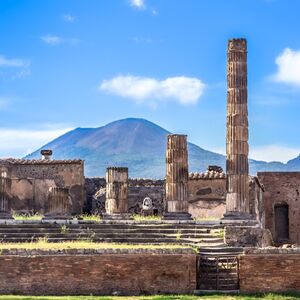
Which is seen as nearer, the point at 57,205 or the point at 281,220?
the point at 57,205

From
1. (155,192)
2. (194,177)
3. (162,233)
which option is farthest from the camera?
(155,192)

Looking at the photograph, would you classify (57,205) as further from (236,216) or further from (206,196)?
(206,196)

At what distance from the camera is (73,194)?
129ft

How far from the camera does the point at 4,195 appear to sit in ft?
101

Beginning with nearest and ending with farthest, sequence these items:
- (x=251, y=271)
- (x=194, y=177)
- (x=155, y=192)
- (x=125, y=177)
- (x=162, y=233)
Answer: (x=251, y=271) → (x=162, y=233) → (x=125, y=177) → (x=194, y=177) → (x=155, y=192)

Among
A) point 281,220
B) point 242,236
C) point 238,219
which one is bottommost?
point 242,236

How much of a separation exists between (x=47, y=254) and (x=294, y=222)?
865 inches

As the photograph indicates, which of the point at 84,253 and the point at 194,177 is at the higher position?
the point at 194,177

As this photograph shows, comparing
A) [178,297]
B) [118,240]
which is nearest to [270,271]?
[178,297]

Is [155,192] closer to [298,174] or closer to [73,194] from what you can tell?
[73,194]

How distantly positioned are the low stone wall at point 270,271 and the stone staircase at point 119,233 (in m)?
3.18

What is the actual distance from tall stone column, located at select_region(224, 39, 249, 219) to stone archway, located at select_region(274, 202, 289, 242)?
1274 cm

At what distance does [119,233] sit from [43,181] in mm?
13279

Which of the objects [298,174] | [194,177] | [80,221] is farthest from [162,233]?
[298,174]
